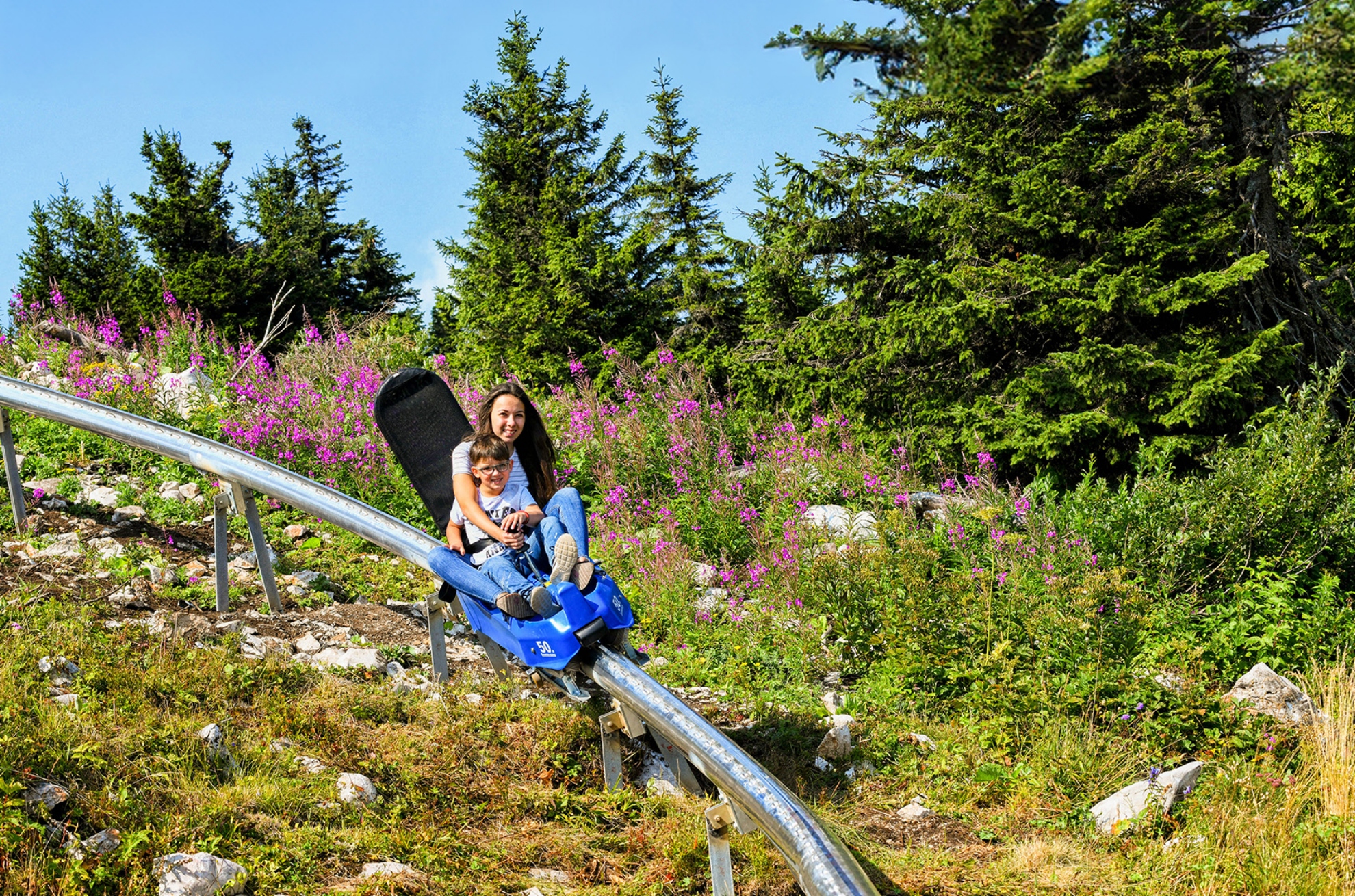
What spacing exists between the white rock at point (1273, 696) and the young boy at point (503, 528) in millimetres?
3134

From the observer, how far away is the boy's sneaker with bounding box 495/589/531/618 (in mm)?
4035

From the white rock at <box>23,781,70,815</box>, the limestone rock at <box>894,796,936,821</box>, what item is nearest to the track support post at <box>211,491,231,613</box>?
the white rock at <box>23,781,70,815</box>

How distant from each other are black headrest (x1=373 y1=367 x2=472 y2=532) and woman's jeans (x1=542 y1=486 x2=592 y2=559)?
2.71ft

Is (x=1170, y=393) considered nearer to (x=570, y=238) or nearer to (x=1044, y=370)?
(x=1044, y=370)

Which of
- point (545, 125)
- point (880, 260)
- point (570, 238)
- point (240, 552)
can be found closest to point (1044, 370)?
point (880, 260)

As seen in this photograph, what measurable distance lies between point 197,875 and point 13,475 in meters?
4.11

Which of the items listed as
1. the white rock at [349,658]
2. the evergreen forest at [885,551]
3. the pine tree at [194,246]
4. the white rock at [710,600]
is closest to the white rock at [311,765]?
the evergreen forest at [885,551]

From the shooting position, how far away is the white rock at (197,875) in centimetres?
298

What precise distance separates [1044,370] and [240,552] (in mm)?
5592

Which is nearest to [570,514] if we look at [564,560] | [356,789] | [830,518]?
Result: [564,560]

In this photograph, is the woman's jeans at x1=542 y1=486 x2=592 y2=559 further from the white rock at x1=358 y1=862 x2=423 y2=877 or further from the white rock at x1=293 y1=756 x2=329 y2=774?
the white rock at x1=358 y1=862 x2=423 y2=877

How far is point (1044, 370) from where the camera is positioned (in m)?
7.21

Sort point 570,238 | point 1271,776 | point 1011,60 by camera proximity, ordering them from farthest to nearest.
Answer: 1. point 570,238
2. point 1271,776
3. point 1011,60

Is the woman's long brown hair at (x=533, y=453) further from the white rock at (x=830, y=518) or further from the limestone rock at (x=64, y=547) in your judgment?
the limestone rock at (x=64, y=547)
